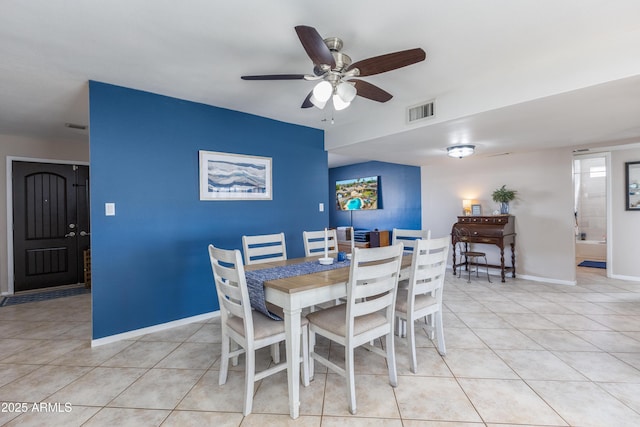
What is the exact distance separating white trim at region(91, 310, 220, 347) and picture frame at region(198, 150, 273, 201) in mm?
1313

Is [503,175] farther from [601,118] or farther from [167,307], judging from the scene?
[167,307]

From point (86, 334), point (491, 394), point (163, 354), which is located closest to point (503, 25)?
point (491, 394)

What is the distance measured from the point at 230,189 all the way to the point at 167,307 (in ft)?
4.66

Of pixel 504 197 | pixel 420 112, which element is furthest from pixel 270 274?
pixel 504 197

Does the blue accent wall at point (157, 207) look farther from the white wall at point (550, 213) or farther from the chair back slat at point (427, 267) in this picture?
the white wall at point (550, 213)

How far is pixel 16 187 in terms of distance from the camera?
4469 mm

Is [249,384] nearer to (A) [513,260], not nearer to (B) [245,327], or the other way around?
(B) [245,327]

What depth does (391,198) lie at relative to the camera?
6930 millimetres

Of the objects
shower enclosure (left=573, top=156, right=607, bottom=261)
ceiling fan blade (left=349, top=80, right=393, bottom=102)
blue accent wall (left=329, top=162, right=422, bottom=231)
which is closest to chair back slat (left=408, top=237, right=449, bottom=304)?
ceiling fan blade (left=349, top=80, right=393, bottom=102)

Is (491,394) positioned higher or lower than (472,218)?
lower

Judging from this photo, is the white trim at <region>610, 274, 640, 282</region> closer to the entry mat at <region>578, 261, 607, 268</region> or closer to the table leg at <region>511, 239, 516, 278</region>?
the entry mat at <region>578, 261, 607, 268</region>

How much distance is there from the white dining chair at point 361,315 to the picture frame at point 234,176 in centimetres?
198

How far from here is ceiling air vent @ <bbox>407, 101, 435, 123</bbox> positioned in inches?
124

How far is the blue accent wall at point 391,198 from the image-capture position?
256 inches
